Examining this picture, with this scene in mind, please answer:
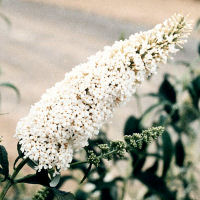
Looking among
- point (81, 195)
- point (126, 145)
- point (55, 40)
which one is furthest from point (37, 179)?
point (55, 40)

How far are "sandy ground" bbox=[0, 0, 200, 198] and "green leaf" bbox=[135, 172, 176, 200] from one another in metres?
1.43

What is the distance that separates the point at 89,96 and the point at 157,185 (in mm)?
983

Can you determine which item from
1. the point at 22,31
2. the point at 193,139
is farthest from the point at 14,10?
the point at 193,139

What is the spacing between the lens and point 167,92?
6.88 ft

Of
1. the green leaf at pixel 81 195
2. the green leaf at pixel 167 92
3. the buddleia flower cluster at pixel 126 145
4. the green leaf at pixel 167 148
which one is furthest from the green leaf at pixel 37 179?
the green leaf at pixel 167 92

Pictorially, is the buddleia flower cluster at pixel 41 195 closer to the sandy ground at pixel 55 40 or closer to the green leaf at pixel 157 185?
the green leaf at pixel 157 185

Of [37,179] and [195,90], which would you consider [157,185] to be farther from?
[37,179]

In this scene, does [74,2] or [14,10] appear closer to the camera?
[14,10]

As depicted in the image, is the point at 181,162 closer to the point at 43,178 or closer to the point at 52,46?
the point at 43,178

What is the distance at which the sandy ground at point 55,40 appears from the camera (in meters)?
4.34

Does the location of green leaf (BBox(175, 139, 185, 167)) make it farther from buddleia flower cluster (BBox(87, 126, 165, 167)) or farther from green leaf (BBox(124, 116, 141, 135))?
buddleia flower cluster (BBox(87, 126, 165, 167))

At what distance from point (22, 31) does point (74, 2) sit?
94.8 inches

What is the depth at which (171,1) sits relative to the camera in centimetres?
988

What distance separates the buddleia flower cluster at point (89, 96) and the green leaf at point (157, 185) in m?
0.90
